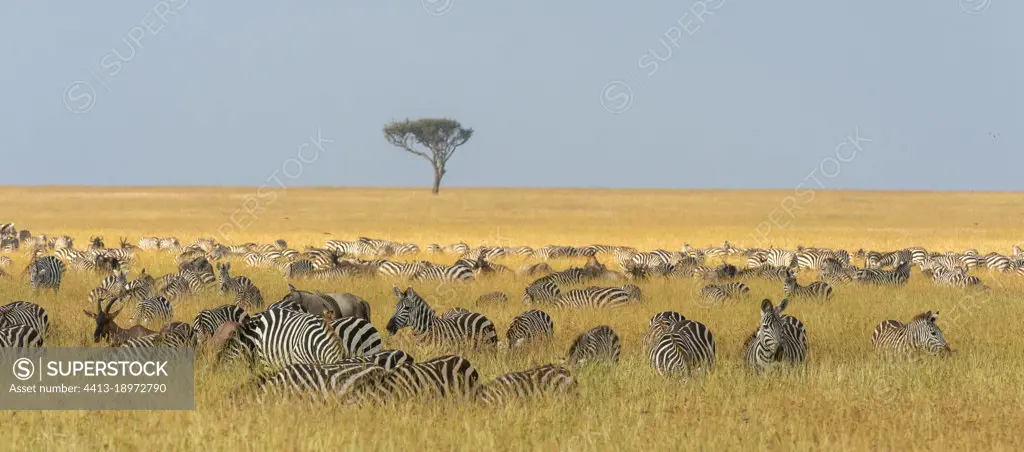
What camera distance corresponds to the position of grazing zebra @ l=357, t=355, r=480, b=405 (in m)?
8.55

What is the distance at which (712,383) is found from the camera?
1006cm

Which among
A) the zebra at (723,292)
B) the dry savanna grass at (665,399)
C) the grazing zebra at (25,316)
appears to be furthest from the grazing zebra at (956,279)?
the grazing zebra at (25,316)

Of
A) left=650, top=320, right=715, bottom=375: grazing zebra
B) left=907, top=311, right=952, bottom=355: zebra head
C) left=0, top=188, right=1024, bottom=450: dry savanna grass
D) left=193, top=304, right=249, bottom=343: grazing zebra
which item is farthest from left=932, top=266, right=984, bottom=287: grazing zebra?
left=193, top=304, right=249, bottom=343: grazing zebra

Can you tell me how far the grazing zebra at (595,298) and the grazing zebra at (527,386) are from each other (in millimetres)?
8060

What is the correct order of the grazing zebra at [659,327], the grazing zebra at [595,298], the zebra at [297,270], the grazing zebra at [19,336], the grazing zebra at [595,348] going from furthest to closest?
the zebra at [297,270] → the grazing zebra at [595,298] → the grazing zebra at [659,327] → the grazing zebra at [19,336] → the grazing zebra at [595,348]

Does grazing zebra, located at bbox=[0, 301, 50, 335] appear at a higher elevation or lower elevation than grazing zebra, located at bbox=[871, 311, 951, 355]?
higher

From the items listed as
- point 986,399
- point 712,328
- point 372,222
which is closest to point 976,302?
point 712,328

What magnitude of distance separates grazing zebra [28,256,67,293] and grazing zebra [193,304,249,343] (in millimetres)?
8629

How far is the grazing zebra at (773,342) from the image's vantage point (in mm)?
10289

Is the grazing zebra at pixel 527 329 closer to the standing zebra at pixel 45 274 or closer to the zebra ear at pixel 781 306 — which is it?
the zebra ear at pixel 781 306

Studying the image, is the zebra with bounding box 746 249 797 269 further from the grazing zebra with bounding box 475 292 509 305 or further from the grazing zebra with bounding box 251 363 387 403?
the grazing zebra with bounding box 251 363 387 403

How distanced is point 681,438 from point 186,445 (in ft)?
12.1

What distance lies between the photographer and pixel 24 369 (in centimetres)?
1037

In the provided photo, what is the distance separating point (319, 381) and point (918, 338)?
23.7ft
